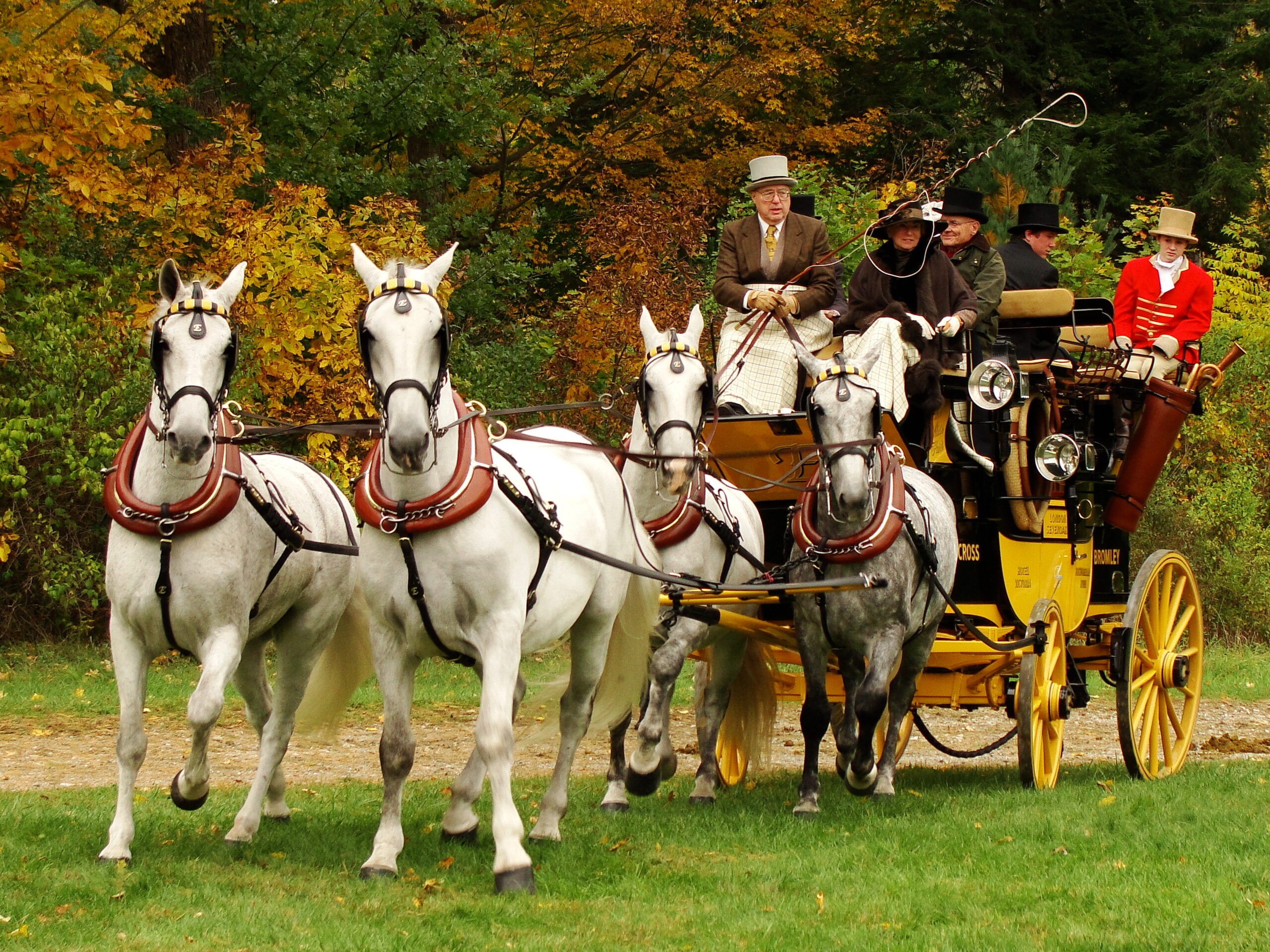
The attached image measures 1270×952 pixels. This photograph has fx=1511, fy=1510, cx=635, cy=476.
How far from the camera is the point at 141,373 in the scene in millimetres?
→ 13461

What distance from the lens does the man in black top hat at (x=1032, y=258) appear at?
33.4 feet

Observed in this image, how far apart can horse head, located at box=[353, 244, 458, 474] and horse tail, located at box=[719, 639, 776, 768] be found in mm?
3616

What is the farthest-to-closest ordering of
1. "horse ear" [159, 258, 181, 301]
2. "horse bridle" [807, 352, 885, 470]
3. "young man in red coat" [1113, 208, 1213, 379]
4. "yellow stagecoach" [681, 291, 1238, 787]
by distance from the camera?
"young man in red coat" [1113, 208, 1213, 379]
"yellow stagecoach" [681, 291, 1238, 787]
"horse bridle" [807, 352, 885, 470]
"horse ear" [159, 258, 181, 301]

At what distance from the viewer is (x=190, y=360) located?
598cm

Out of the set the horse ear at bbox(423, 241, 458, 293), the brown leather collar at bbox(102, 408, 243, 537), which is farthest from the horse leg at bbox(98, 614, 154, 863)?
the horse ear at bbox(423, 241, 458, 293)

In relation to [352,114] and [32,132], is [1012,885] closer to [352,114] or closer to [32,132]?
→ [32,132]

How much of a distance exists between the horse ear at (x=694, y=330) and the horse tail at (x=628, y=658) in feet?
4.08

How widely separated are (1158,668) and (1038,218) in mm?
3557

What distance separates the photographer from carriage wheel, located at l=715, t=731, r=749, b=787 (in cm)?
941

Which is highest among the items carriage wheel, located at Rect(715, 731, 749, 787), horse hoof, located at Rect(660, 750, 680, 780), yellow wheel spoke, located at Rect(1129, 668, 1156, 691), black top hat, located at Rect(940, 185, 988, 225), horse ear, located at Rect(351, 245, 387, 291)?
black top hat, located at Rect(940, 185, 988, 225)

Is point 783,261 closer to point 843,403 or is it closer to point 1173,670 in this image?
point 843,403

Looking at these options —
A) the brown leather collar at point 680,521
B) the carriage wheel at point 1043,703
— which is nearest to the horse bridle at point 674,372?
the brown leather collar at point 680,521

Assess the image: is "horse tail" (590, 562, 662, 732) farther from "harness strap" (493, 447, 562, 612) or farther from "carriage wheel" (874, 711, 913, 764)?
"carriage wheel" (874, 711, 913, 764)

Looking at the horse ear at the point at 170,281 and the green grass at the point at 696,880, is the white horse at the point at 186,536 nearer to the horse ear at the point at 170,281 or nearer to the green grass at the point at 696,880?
the horse ear at the point at 170,281
